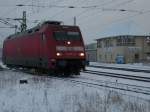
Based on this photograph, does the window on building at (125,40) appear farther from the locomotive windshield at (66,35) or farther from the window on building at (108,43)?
the locomotive windshield at (66,35)

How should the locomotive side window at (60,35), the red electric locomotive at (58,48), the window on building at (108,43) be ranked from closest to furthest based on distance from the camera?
the red electric locomotive at (58,48)
the locomotive side window at (60,35)
the window on building at (108,43)

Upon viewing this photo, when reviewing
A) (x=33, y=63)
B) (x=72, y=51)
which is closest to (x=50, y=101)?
(x=72, y=51)

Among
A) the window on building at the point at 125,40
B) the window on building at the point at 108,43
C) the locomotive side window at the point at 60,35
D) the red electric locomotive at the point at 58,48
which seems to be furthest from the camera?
the window on building at the point at 108,43

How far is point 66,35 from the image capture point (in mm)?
24469

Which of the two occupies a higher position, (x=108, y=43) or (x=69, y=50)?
(x=108, y=43)

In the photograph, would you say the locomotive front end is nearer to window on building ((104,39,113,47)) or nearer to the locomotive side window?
the locomotive side window

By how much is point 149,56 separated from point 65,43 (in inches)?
2291

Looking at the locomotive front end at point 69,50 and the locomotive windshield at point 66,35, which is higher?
the locomotive windshield at point 66,35

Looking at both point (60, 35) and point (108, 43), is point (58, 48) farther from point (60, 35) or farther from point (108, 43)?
point (108, 43)

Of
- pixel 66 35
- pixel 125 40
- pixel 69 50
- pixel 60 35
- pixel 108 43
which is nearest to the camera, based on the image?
pixel 69 50

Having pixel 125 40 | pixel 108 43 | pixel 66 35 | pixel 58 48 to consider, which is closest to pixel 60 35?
pixel 66 35

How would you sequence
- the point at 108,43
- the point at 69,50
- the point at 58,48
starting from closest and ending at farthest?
1. the point at 58,48
2. the point at 69,50
3. the point at 108,43

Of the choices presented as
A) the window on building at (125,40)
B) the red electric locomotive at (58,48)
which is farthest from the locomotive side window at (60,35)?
the window on building at (125,40)

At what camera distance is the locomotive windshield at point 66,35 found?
2424 centimetres
